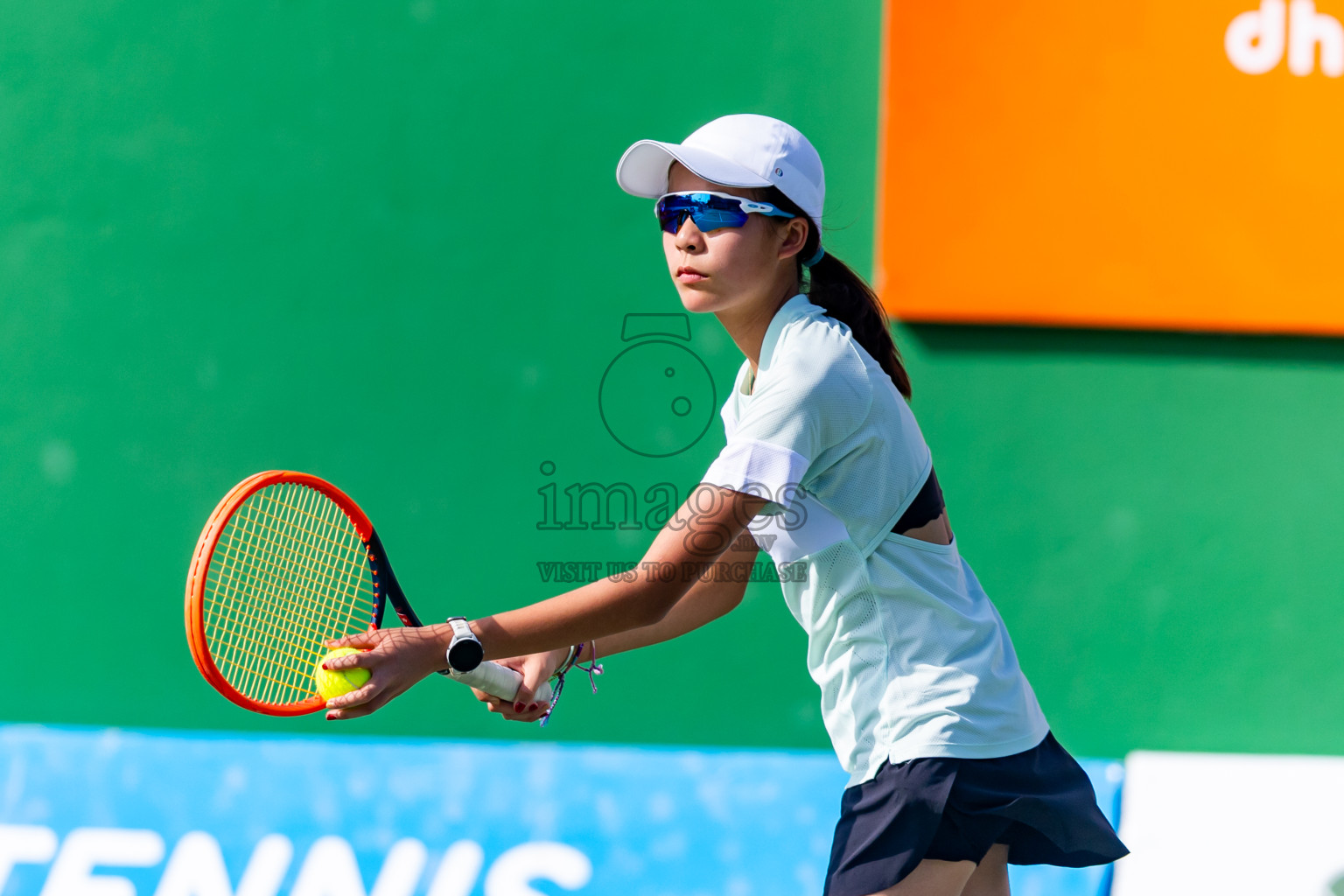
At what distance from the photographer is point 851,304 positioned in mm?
1700

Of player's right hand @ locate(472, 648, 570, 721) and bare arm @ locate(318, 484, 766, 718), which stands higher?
bare arm @ locate(318, 484, 766, 718)

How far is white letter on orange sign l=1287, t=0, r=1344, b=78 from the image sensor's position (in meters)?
2.80

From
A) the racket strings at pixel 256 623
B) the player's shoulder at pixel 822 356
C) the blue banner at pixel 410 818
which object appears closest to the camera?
the player's shoulder at pixel 822 356

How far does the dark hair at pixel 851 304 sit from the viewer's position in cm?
166

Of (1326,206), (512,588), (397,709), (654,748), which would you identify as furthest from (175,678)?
(1326,206)

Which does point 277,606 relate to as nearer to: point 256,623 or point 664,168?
point 256,623

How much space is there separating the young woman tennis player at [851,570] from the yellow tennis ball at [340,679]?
0.32 feet

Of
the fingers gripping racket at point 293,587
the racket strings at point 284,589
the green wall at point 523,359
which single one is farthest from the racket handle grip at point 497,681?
the green wall at point 523,359

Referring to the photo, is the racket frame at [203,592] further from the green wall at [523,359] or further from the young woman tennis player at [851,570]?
the green wall at [523,359]

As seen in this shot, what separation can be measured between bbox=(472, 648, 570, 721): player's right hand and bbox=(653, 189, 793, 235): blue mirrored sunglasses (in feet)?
2.31

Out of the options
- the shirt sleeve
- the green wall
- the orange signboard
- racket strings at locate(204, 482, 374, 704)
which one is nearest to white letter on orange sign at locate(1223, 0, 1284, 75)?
the orange signboard

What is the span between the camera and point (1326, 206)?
2.85 metres

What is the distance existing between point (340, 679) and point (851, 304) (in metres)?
0.91

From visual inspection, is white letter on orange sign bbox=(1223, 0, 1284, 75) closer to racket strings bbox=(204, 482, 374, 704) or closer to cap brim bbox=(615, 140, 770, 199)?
cap brim bbox=(615, 140, 770, 199)
